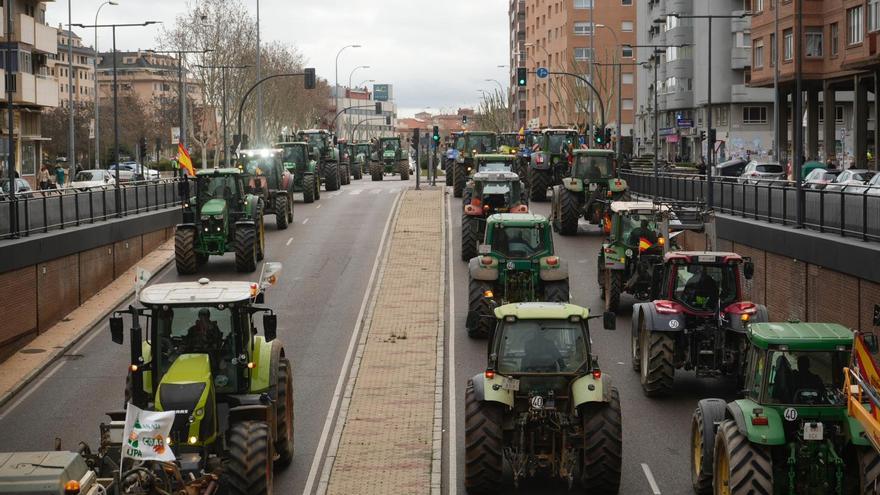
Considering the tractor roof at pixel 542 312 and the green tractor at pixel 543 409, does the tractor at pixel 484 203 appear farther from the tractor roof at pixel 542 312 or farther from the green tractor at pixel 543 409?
the green tractor at pixel 543 409

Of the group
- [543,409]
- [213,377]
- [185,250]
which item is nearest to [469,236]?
[185,250]

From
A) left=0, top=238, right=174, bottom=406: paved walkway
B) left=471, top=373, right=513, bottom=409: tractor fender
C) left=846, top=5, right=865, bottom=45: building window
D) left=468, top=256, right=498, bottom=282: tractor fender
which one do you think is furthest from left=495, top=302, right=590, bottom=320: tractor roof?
left=846, top=5, right=865, bottom=45: building window

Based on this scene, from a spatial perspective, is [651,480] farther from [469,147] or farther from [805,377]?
[469,147]

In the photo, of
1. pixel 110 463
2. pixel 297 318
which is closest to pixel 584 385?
pixel 110 463

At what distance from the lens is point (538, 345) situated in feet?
54.9

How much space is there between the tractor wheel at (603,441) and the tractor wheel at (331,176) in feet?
157

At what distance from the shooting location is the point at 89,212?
117 feet

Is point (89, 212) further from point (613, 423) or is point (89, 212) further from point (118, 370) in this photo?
point (613, 423)

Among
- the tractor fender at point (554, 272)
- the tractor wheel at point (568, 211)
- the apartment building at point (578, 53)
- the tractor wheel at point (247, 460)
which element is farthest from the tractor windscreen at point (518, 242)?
the apartment building at point (578, 53)

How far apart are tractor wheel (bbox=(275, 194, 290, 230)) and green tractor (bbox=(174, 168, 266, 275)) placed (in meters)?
7.66

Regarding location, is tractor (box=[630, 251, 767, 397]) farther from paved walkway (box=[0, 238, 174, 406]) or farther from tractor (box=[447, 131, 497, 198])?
tractor (box=[447, 131, 497, 198])

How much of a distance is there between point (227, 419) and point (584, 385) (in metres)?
4.46

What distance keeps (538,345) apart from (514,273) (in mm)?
10903

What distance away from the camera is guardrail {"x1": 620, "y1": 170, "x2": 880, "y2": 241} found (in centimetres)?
2553
